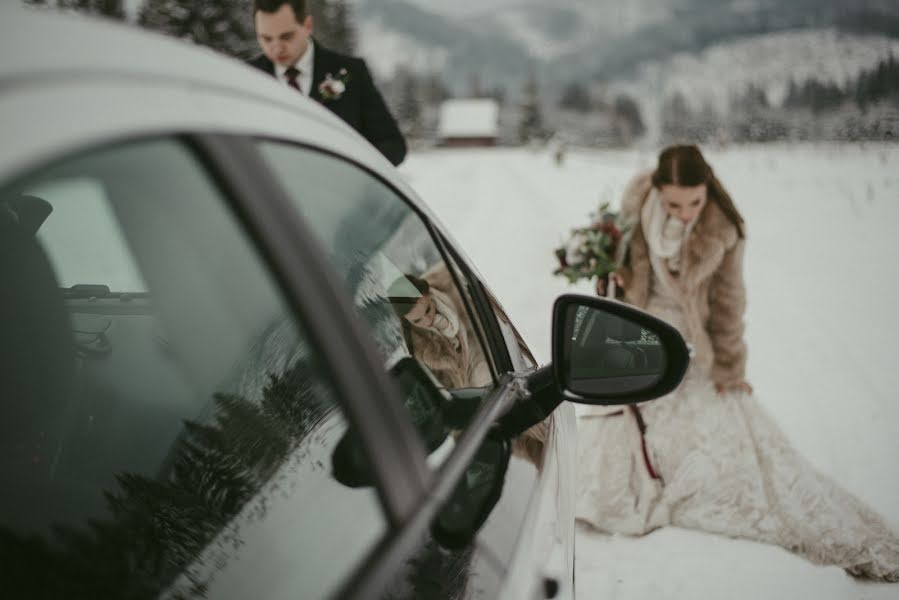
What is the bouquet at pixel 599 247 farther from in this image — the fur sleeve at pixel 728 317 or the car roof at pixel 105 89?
the car roof at pixel 105 89

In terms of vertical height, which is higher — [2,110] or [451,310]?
[2,110]

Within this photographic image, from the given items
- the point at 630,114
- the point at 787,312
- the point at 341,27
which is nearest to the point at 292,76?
the point at 787,312

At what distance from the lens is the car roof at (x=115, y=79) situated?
1.90 feet

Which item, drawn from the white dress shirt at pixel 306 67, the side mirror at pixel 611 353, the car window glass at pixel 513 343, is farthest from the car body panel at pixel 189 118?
the white dress shirt at pixel 306 67

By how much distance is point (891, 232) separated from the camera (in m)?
12.1

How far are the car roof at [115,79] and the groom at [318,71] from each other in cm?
274

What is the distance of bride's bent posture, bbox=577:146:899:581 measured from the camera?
3.68 meters

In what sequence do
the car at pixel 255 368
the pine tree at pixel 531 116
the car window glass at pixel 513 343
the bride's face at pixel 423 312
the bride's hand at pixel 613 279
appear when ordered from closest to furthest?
1. the car at pixel 255 368
2. the bride's face at pixel 423 312
3. the car window glass at pixel 513 343
4. the bride's hand at pixel 613 279
5. the pine tree at pixel 531 116

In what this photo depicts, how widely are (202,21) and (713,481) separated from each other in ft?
96.7

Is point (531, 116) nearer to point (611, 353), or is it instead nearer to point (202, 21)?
point (202, 21)

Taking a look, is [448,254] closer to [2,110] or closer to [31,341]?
[31,341]

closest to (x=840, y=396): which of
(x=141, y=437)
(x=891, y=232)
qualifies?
(x=141, y=437)

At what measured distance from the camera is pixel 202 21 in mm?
27469

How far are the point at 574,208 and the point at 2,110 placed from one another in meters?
14.5
